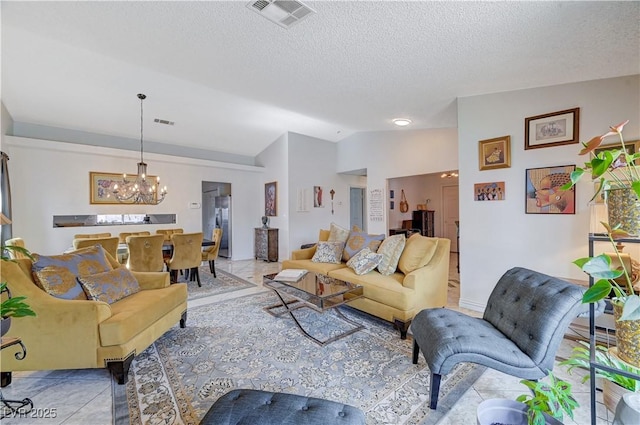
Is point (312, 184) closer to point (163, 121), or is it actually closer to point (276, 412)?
point (163, 121)

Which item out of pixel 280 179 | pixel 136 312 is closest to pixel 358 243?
pixel 136 312

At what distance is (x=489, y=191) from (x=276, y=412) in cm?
325

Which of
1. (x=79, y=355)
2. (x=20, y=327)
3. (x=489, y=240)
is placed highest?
(x=489, y=240)

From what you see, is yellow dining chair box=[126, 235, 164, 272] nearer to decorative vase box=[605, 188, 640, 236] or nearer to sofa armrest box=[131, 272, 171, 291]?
sofa armrest box=[131, 272, 171, 291]

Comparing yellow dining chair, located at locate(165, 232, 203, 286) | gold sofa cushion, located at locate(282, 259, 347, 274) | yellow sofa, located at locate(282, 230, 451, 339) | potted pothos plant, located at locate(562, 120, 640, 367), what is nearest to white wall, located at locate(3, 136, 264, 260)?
yellow dining chair, located at locate(165, 232, 203, 286)

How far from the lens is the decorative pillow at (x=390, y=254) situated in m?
3.25

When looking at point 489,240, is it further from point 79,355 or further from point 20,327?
point 20,327

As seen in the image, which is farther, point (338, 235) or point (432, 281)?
point (338, 235)

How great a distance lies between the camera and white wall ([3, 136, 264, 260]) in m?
4.61

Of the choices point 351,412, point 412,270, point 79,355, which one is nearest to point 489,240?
point 412,270

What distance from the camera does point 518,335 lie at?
1.78 meters

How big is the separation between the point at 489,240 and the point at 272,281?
260 cm

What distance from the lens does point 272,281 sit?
3.21 metres

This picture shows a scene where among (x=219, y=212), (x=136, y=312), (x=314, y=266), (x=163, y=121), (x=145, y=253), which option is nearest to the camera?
(x=136, y=312)
